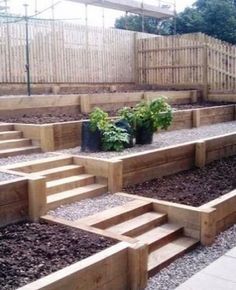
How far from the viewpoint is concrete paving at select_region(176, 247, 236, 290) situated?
3148 mm

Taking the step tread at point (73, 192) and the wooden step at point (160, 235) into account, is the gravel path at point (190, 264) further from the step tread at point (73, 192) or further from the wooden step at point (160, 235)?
the step tread at point (73, 192)

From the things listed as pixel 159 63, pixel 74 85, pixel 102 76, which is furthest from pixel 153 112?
pixel 159 63

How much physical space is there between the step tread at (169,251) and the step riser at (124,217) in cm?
50

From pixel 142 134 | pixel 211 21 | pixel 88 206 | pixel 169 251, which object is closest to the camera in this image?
pixel 169 251

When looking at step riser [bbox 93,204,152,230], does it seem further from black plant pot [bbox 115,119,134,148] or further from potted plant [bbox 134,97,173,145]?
potted plant [bbox 134,97,173,145]

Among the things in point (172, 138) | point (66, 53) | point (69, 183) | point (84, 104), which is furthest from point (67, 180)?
point (66, 53)

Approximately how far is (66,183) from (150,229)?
3.69 ft

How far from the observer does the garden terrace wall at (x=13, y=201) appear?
11.8 feet

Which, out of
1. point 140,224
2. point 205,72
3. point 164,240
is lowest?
point 164,240

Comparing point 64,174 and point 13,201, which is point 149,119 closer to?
point 64,174

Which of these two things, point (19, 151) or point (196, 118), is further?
point (196, 118)

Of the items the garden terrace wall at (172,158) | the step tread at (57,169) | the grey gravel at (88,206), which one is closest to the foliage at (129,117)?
the garden terrace wall at (172,158)

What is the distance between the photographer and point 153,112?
6.93 m

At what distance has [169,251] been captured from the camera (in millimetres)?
3959
